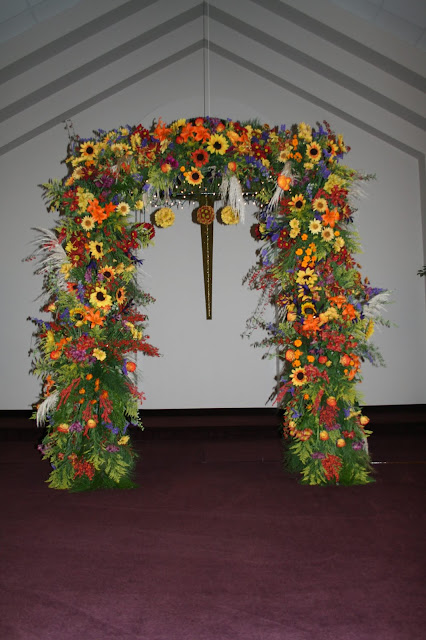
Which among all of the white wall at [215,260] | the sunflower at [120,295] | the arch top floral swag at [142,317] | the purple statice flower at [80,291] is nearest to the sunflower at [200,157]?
the arch top floral swag at [142,317]

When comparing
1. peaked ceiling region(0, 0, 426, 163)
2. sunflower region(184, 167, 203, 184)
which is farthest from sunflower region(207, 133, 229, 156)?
peaked ceiling region(0, 0, 426, 163)

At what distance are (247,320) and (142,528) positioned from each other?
4168 mm

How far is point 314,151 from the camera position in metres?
4.04

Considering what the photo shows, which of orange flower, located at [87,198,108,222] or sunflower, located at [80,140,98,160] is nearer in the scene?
orange flower, located at [87,198,108,222]

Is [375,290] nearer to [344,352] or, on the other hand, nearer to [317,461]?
[344,352]

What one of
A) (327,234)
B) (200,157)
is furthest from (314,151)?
(200,157)

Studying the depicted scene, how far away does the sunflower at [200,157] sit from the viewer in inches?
157

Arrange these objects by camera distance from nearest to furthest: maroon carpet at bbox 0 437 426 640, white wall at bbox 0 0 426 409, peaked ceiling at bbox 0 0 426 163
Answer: maroon carpet at bbox 0 437 426 640 → peaked ceiling at bbox 0 0 426 163 → white wall at bbox 0 0 426 409

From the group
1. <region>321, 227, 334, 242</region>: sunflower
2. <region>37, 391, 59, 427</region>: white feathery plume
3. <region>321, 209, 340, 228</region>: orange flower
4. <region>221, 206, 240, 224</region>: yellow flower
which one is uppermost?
<region>221, 206, 240, 224</region>: yellow flower

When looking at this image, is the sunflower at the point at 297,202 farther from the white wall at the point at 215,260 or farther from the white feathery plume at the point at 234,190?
the white wall at the point at 215,260

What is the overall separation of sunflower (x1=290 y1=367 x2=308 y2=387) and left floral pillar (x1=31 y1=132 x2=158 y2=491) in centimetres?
111

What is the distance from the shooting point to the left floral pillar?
3914 mm

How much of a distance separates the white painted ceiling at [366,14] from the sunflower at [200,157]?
3055 mm

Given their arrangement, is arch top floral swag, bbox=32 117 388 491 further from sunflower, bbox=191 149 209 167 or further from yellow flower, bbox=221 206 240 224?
yellow flower, bbox=221 206 240 224
